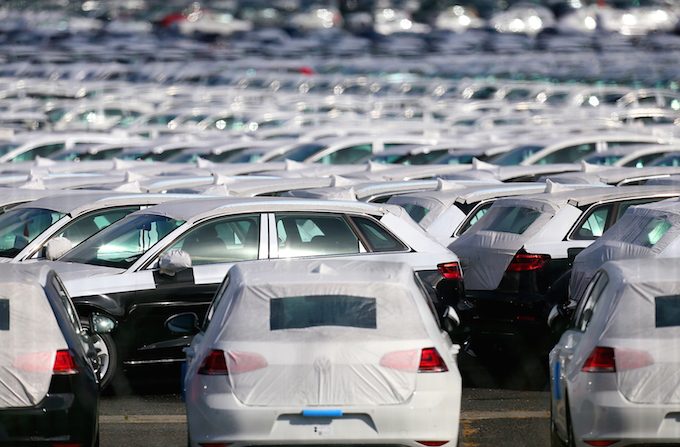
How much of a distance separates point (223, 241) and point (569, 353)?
409 centimetres

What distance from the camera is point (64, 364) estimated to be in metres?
7.81

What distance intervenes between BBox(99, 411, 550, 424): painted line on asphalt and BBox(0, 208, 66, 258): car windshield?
8.77ft

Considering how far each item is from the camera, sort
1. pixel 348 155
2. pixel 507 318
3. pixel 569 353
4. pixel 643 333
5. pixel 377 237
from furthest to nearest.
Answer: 1. pixel 348 155
2. pixel 507 318
3. pixel 377 237
4. pixel 569 353
5. pixel 643 333

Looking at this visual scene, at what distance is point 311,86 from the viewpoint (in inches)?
2196

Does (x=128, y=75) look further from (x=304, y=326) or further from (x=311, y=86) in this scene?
(x=304, y=326)

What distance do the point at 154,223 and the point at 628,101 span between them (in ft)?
106

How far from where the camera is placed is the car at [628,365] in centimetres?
751

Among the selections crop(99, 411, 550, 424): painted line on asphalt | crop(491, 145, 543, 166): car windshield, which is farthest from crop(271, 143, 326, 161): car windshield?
crop(99, 411, 550, 424): painted line on asphalt

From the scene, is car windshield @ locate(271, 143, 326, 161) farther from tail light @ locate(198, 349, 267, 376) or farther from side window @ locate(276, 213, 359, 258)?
tail light @ locate(198, 349, 267, 376)

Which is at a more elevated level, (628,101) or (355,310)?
(355,310)

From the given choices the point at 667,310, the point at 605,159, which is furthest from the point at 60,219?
the point at 605,159

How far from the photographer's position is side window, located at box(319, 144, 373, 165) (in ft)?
87.0

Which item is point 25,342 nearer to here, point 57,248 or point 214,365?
point 214,365

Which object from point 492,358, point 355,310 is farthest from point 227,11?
point 355,310
